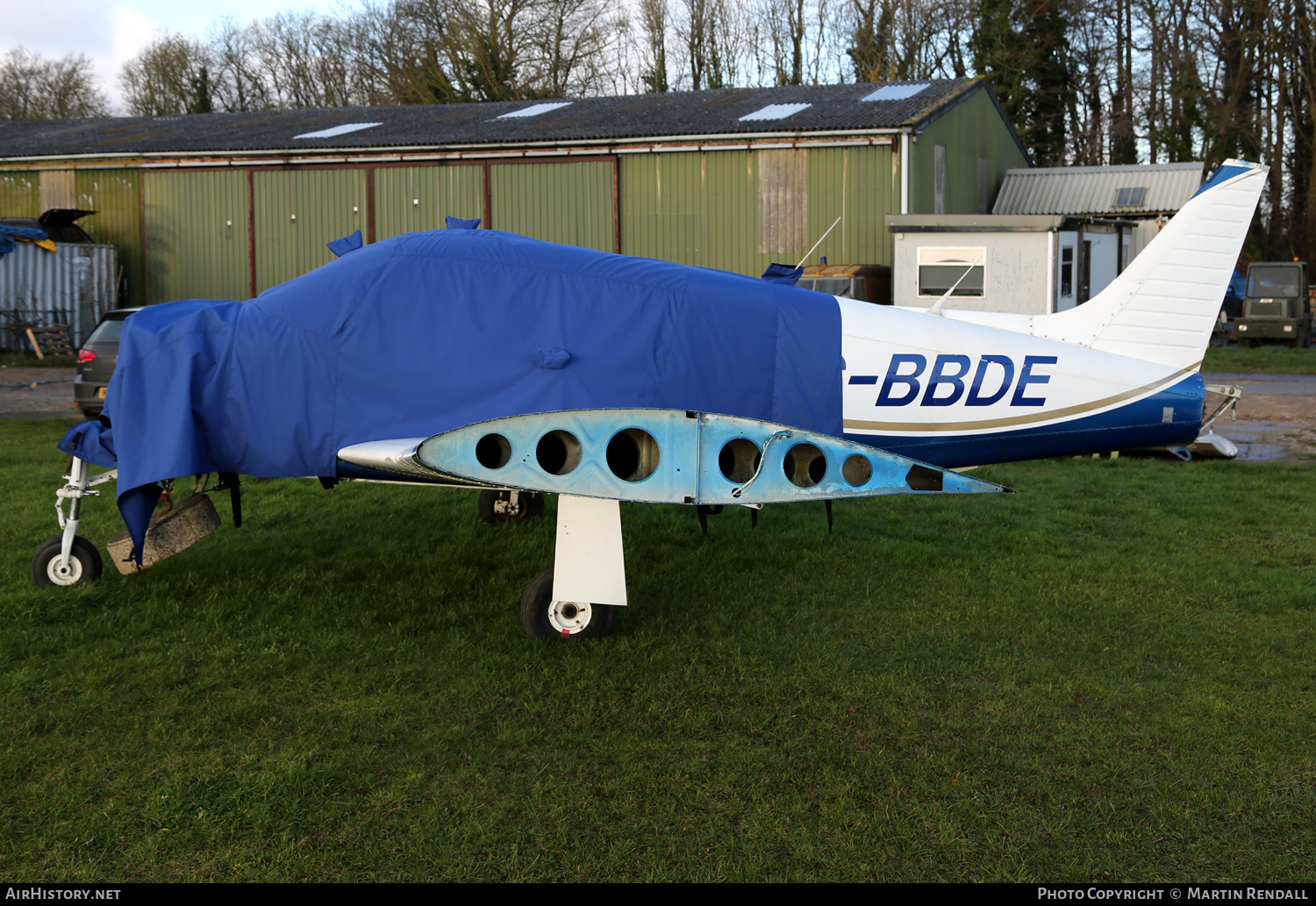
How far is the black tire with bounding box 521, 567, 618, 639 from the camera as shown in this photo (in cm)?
570

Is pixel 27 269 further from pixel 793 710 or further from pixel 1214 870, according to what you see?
pixel 1214 870

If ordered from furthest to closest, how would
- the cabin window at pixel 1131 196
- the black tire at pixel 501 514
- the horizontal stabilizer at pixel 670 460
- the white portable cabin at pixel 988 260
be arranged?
the cabin window at pixel 1131 196 < the white portable cabin at pixel 988 260 < the black tire at pixel 501 514 < the horizontal stabilizer at pixel 670 460

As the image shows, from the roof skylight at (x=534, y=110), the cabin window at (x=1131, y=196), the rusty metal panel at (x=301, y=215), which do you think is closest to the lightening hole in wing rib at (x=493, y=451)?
the rusty metal panel at (x=301, y=215)

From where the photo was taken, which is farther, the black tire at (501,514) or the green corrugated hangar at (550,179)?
the green corrugated hangar at (550,179)

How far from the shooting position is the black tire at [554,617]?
5.70 meters

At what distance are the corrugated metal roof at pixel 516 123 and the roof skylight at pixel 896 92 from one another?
0.19 ft

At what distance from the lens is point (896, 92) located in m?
26.1

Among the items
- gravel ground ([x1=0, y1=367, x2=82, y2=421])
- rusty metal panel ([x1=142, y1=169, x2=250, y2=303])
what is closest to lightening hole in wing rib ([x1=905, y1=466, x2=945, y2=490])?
gravel ground ([x1=0, y1=367, x2=82, y2=421])

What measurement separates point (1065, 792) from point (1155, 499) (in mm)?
6154

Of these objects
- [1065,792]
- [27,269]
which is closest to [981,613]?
[1065,792]

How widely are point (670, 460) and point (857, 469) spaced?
946 mm

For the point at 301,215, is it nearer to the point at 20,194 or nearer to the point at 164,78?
the point at 20,194

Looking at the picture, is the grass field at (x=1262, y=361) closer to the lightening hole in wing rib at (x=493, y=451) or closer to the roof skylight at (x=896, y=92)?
the roof skylight at (x=896, y=92)

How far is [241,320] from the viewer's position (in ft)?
19.2
